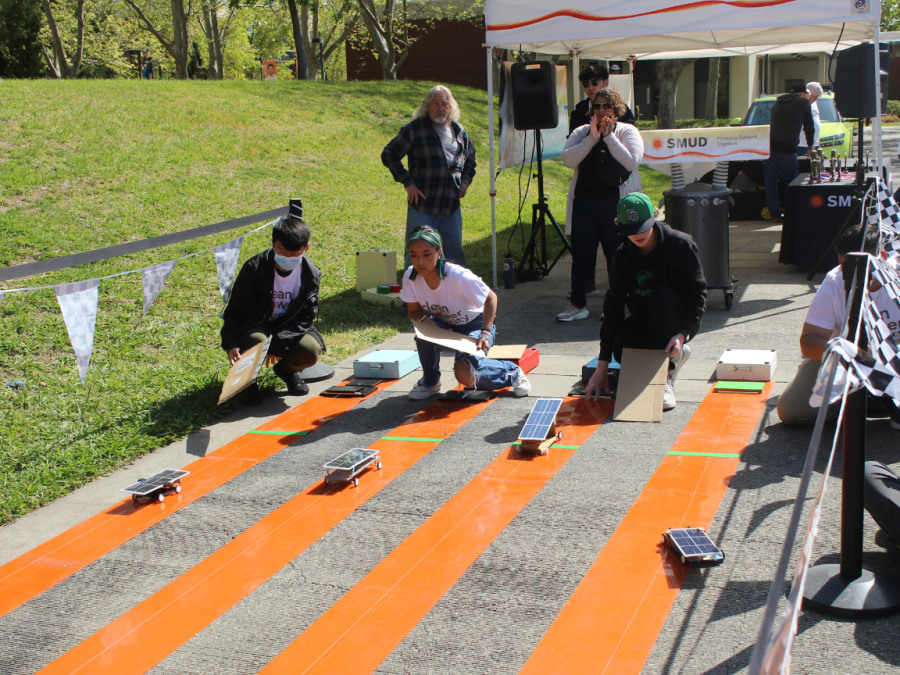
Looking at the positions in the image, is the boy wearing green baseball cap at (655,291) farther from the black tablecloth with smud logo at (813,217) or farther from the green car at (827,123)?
the green car at (827,123)

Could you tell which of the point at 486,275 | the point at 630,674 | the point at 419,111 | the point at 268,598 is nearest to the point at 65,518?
the point at 268,598

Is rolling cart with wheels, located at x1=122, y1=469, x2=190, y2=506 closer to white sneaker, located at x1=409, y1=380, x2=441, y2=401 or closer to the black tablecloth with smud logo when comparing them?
white sneaker, located at x1=409, y1=380, x2=441, y2=401

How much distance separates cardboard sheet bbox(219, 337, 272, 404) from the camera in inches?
Result: 200

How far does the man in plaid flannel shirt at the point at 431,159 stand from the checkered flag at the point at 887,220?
4.56 m

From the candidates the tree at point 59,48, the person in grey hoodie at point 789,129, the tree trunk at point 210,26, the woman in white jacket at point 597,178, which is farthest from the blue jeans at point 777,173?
the tree trunk at point 210,26

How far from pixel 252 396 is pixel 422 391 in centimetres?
123

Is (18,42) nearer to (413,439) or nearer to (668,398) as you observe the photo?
(413,439)

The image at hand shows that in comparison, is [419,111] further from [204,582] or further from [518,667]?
[518,667]

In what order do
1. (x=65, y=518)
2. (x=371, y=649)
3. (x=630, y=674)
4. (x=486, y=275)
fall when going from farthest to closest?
(x=486, y=275) < (x=65, y=518) < (x=371, y=649) < (x=630, y=674)

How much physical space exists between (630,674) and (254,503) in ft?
7.36

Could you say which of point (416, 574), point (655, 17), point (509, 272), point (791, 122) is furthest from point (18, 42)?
point (416, 574)

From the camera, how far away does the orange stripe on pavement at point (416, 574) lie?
293 centimetres

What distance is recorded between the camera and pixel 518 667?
2793 mm

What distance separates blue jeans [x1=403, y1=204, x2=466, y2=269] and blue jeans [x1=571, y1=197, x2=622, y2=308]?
1.13 meters
